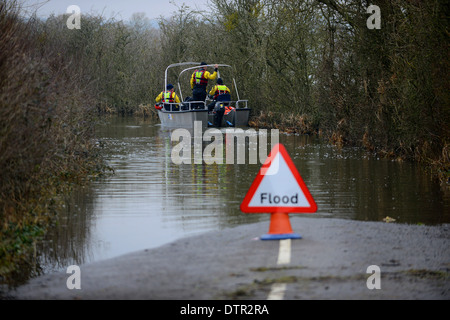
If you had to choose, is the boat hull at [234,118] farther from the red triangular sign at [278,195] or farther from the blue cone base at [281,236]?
the blue cone base at [281,236]

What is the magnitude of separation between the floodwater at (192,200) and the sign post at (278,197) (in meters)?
1.30

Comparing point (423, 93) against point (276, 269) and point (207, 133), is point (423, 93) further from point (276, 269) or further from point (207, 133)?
point (207, 133)

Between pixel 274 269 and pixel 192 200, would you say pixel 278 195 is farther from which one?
pixel 192 200

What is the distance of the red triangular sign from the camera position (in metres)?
9.65

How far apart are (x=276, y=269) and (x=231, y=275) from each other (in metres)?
0.47

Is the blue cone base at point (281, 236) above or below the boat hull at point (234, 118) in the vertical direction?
below

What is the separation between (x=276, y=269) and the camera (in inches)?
317

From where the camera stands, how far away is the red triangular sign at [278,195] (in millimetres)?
9648

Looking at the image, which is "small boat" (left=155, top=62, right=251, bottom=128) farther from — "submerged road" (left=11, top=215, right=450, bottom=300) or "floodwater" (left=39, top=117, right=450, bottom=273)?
"submerged road" (left=11, top=215, right=450, bottom=300)

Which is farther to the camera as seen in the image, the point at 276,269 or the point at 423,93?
the point at 423,93

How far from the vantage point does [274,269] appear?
8055mm

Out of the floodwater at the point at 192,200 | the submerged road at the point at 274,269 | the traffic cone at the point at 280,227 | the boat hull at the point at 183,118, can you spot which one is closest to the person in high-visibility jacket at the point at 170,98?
the boat hull at the point at 183,118

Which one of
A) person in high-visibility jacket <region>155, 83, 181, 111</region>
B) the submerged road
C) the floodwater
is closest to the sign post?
the submerged road

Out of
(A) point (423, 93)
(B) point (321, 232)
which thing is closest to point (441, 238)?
(B) point (321, 232)
